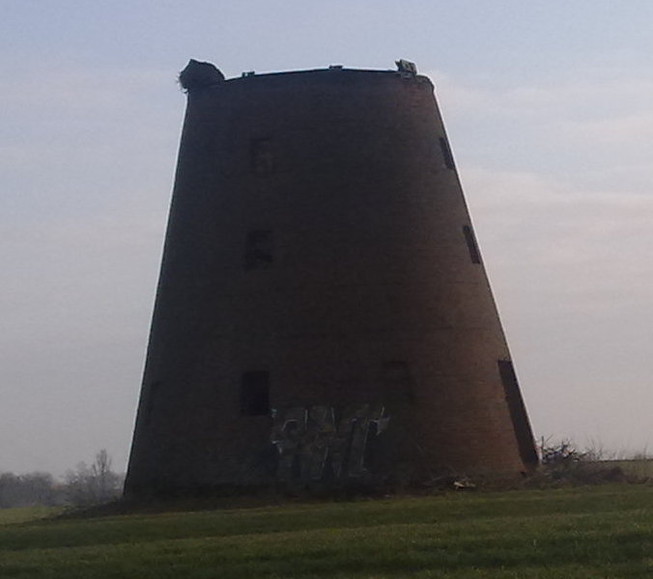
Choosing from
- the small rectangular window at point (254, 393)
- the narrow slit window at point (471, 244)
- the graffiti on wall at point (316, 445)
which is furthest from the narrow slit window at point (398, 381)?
the narrow slit window at point (471, 244)

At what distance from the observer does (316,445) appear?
3306 centimetres

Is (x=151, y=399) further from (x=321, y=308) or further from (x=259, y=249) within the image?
(x=321, y=308)

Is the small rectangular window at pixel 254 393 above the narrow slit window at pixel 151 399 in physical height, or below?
below

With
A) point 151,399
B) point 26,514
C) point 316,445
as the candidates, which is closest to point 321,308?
point 316,445

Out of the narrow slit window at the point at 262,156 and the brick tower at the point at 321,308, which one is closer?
the brick tower at the point at 321,308

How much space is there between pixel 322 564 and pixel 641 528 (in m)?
4.61

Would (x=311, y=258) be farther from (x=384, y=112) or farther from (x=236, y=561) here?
(x=236, y=561)

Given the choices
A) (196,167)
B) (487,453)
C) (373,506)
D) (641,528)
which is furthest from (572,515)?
(196,167)

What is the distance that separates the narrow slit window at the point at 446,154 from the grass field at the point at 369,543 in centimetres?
1131

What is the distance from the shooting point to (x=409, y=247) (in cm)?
3466

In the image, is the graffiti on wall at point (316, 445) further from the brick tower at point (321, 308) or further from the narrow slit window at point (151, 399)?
the narrow slit window at point (151, 399)

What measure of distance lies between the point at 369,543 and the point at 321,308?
1344 cm

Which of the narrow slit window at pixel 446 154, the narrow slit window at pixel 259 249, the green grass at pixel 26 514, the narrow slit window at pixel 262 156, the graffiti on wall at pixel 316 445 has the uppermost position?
the narrow slit window at pixel 446 154

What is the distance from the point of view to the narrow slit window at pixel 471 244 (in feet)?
119
